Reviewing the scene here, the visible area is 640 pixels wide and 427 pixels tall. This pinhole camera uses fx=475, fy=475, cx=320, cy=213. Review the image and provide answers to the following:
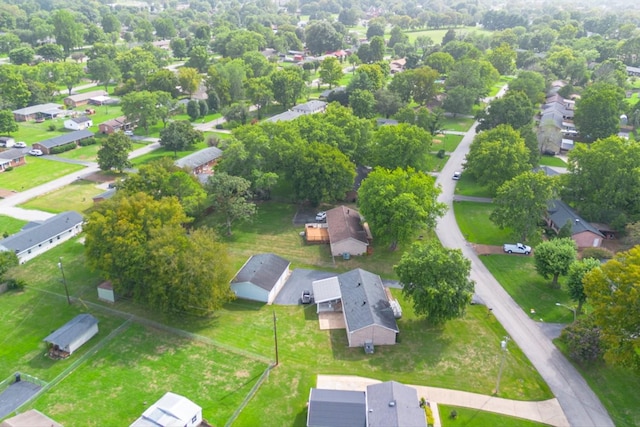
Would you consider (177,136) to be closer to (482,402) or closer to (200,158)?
(200,158)

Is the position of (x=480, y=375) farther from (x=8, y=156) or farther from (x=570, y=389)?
(x=8, y=156)

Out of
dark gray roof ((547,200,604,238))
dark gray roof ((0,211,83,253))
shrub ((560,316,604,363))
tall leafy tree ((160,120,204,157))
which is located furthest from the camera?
tall leafy tree ((160,120,204,157))

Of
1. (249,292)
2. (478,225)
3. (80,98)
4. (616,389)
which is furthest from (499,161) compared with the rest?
(80,98)

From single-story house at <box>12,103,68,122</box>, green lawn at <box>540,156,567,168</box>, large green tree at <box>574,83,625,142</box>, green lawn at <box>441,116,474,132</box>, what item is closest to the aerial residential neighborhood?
large green tree at <box>574,83,625,142</box>

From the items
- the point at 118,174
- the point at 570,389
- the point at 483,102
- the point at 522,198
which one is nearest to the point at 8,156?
the point at 118,174

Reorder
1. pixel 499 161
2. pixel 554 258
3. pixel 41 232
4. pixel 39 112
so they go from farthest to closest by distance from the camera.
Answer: pixel 39 112 < pixel 499 161 < pixel 41 232 < pixel 554 258

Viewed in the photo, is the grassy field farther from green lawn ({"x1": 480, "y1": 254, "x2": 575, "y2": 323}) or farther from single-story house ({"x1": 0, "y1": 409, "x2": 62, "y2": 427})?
green lawn ({"x1": 480, "y1": 254, "x2": 575, "y2": 323})
